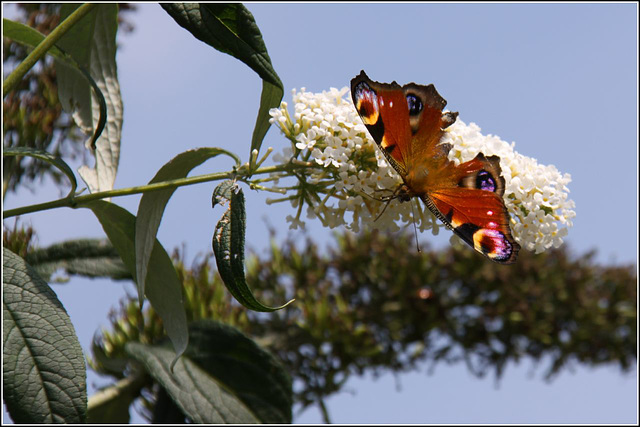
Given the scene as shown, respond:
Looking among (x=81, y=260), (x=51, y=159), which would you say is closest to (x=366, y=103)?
(x=51, y=159)

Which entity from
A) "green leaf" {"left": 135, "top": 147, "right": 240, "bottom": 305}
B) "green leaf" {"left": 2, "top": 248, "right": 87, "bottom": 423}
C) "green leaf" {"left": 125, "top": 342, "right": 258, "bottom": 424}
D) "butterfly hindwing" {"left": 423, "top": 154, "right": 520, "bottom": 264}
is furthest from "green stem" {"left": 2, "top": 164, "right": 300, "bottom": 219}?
"green leaf" {"left": 125, "top": 342, "right": 258, "bottom": 424}

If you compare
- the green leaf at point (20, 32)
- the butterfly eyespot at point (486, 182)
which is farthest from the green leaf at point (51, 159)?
the butterfly eyespot at point (486, 182)

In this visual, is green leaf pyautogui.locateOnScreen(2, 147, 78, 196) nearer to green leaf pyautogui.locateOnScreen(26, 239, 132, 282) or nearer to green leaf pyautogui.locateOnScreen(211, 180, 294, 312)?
green leaf pyautogui.locateOnScreen(211, 180, 294, 312)

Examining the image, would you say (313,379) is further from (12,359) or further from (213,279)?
(12,359)

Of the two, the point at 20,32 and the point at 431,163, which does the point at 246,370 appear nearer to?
the point at 431,163

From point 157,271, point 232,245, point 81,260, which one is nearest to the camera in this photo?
point 232,245

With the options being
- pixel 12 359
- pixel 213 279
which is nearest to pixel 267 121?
pixel 12 359
